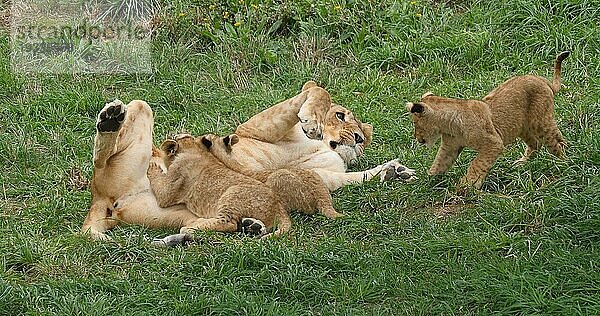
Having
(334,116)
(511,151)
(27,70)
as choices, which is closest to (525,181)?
(511,151)

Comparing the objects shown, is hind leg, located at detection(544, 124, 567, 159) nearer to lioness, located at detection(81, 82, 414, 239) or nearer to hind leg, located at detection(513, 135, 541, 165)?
hind leg, located at detection(513, 135, 541, 165)

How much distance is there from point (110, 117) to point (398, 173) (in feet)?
6.98

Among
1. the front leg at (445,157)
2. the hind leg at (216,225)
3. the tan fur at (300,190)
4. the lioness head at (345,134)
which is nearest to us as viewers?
the hind leg at (216,225)

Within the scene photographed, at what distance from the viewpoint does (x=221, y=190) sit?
22.3 feet

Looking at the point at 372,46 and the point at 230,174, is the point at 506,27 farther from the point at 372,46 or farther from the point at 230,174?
the point at 230,174

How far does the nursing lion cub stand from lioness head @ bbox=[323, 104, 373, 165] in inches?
45.3

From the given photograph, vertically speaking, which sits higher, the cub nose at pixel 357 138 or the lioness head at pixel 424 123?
the lioness head at pixel 424 123

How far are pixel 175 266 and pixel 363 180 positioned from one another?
2013 millimetres

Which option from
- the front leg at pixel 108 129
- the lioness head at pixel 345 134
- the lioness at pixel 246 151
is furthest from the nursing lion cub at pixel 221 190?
the lioness head at pixel 345 134

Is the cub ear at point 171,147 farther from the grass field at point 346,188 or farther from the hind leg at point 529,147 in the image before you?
the hind leg at point 529,147

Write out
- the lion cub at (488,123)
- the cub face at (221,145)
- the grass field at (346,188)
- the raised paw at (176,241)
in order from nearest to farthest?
the grass field at (346,188), the raised paw at (176,241), the lion cub at (488,123), the cub face at (221,145)

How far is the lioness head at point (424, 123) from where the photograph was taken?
687 centimetres

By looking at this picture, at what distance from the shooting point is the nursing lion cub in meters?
6.61

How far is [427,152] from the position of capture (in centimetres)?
809
